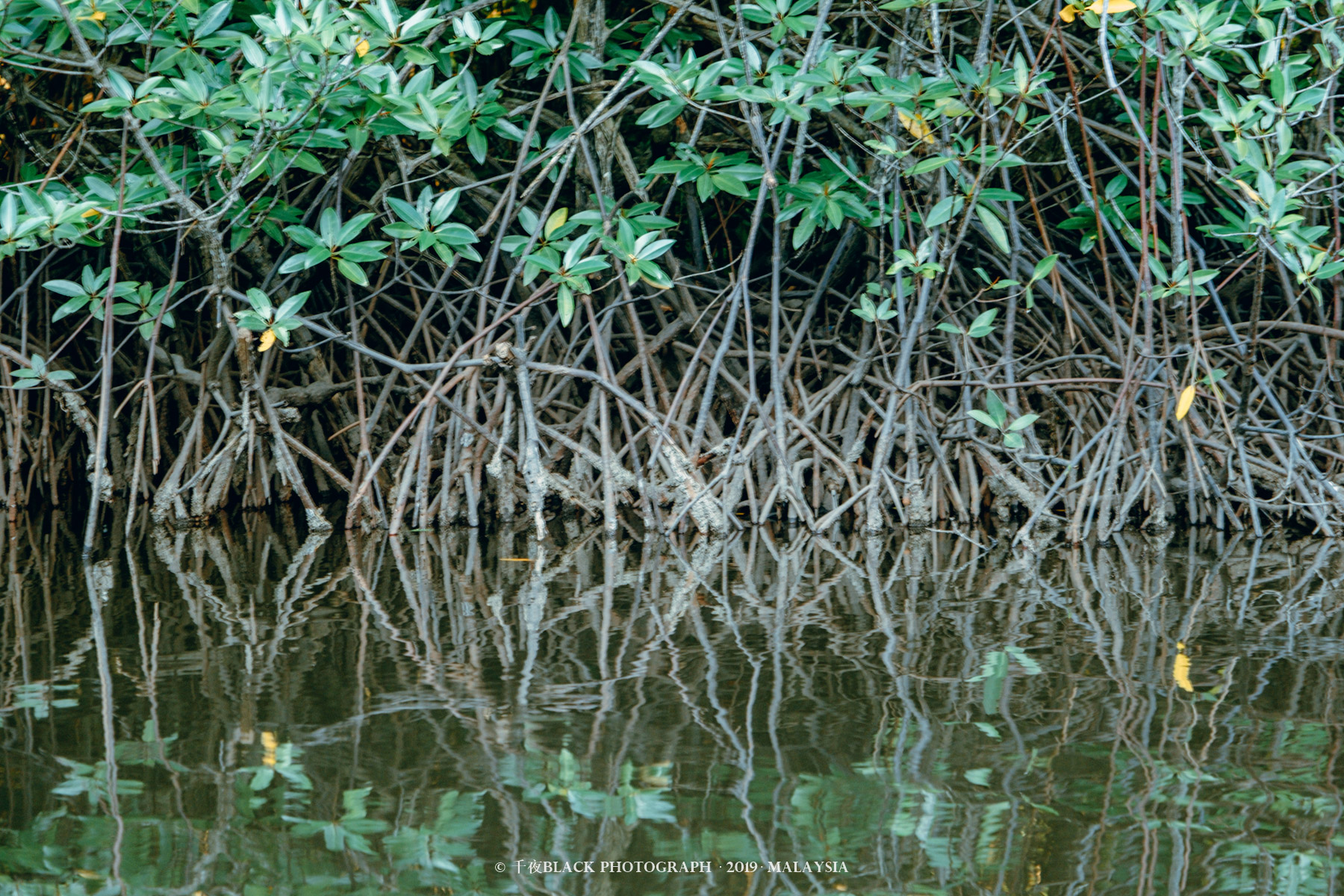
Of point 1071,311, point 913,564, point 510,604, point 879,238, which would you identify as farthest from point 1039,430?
point 510,604

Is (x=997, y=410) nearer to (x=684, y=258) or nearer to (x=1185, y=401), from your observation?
(x=1185, y=401)

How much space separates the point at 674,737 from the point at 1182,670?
0.82 metres

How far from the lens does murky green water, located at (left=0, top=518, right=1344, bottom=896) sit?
1265 mm

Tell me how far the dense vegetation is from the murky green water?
0.87 m

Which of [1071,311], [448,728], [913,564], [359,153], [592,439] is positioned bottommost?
[448,728]

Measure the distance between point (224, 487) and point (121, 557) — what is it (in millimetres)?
695

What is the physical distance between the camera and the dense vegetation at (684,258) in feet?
9.99

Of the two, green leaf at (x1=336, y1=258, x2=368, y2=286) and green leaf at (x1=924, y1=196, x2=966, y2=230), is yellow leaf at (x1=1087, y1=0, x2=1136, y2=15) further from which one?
green leaf at (x1=336, y1=258, x2=368, y2=286)

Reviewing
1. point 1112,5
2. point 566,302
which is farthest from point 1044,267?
point 566,302

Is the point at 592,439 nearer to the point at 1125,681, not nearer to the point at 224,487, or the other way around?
the point at 224,487

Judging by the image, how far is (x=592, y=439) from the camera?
3.82 m

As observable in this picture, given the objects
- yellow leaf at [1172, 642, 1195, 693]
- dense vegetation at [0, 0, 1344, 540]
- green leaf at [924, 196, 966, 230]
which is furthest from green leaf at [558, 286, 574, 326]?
yellow leaf at [1172, 642, 1195, 693]

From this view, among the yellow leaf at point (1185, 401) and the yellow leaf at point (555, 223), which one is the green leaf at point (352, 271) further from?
the yellow leaf at point (1185, 401)

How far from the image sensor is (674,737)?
159cm
